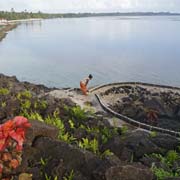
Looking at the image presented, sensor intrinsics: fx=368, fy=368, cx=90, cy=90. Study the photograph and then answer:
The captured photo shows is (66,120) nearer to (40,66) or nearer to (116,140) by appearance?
(116,140)

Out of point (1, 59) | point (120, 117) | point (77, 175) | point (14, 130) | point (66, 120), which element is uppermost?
point (14, 130)

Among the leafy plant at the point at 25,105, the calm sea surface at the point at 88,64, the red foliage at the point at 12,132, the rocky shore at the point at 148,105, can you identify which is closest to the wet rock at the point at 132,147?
the red foliage at the point at 12,132

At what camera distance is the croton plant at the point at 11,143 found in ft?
21.0

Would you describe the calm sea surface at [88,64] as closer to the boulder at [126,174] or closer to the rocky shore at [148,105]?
the rocky shore at [148,105]

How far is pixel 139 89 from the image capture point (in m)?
23.5

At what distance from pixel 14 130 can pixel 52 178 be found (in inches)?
56.9

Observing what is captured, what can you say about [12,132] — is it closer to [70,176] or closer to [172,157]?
[70,176]

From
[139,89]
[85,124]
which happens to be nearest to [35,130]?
[85,124]

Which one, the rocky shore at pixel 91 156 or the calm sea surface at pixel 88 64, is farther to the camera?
the calm sea surface at pixel 88 64

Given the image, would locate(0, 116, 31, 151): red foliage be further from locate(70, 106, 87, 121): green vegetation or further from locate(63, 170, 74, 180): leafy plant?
locate(70, 106, 87, 121): green vegetation

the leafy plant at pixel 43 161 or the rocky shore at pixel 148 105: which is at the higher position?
the leafy plant at pixel 43 161

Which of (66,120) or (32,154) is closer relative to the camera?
(32,154)

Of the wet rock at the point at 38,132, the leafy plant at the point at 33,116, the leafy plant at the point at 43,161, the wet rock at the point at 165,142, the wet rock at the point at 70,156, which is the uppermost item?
the wet rock at the point at 38,132

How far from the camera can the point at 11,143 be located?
6.67 metres
